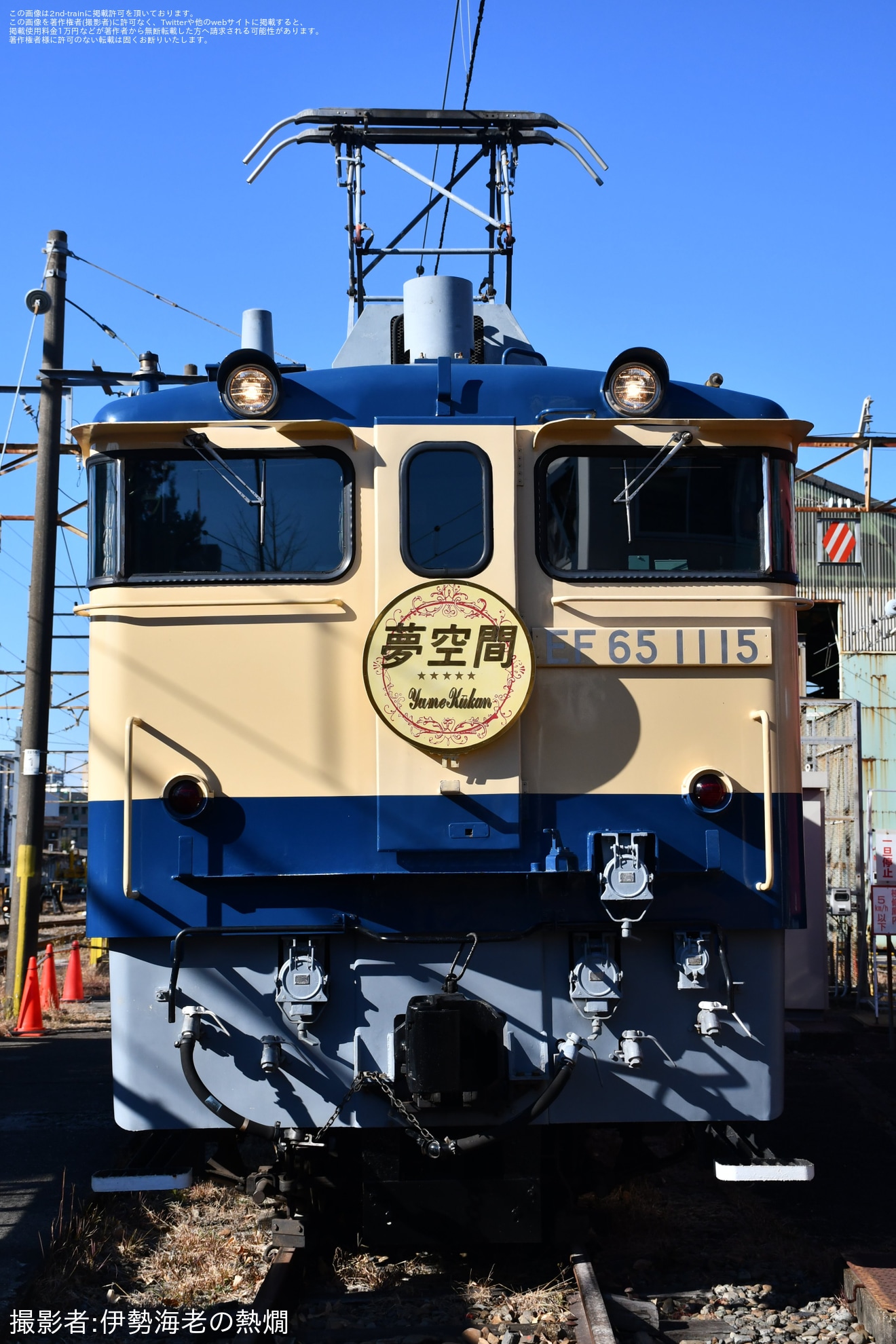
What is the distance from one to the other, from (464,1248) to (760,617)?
298 centimetres

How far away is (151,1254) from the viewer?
19.2ft

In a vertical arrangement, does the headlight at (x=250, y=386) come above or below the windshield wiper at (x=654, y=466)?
above

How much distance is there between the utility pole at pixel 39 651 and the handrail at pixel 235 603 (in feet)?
26.7

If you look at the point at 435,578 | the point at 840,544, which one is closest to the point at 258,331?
the point at 435,578

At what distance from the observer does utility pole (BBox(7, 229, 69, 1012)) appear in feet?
41.5

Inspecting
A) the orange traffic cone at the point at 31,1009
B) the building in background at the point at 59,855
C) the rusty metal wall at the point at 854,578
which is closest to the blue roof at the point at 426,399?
the orange traffic cone at the point at 31,1009

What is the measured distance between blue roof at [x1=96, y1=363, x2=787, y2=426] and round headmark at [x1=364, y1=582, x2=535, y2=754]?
0.87 metres

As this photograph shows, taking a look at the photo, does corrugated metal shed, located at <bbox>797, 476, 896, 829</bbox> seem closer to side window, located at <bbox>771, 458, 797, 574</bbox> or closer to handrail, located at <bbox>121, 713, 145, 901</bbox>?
side window, located at <bbox>771, 458, 797, 574</bbox>

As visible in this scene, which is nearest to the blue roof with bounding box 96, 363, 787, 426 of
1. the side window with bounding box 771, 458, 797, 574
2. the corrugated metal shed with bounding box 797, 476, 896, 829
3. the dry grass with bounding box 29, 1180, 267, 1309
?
the side window with bounding box 771, 458, 797, 574

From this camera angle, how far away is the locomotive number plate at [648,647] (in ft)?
16.9

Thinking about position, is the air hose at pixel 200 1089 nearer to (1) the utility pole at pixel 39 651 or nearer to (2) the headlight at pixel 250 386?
(2) the headlight at pixel 250 386

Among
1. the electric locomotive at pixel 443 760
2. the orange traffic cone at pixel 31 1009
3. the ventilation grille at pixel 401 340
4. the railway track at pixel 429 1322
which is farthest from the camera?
the orange traffic cone at pixel 31 1009

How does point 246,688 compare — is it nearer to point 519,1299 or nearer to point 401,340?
point 401,340

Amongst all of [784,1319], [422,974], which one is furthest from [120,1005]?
[784,1319]
